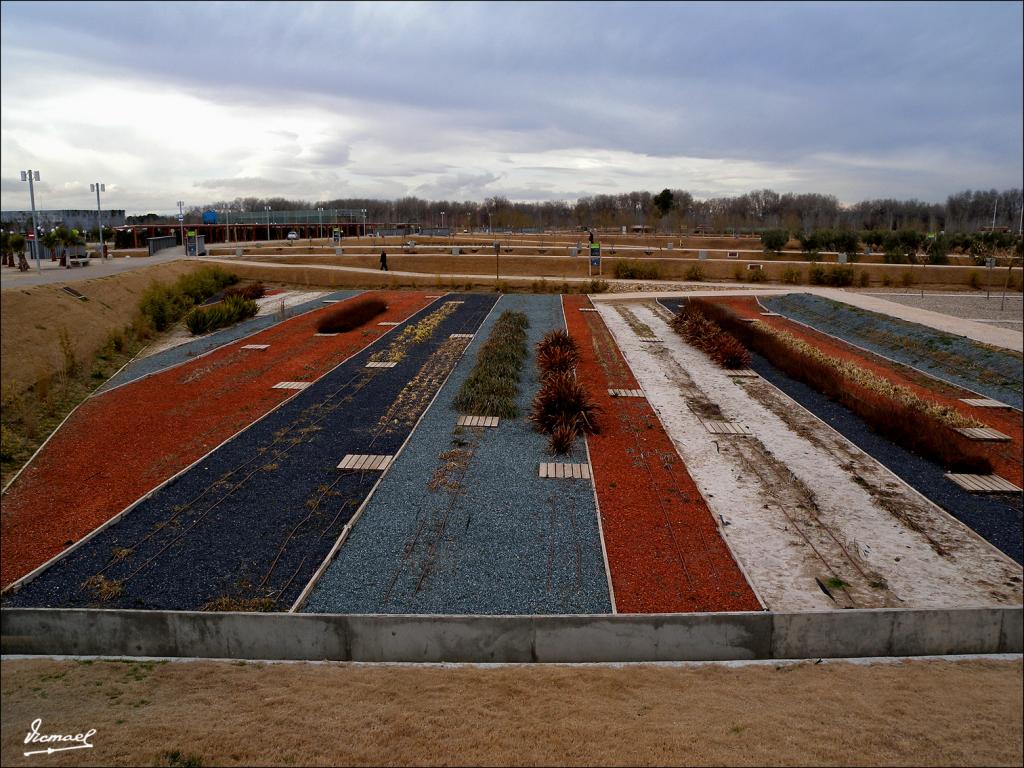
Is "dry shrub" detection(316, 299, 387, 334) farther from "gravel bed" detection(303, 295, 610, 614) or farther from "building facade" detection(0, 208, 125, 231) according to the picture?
"building facade" detection(0, 208, 125, 231)

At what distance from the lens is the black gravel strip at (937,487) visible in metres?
10.4

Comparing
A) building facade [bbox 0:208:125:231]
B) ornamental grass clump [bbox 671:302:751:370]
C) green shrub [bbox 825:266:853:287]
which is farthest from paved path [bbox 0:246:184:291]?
building facade [bbox 0:208:125:231]

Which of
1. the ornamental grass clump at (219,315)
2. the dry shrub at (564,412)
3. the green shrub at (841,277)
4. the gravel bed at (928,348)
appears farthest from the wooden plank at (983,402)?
the ornamental grass clump at (219,315)

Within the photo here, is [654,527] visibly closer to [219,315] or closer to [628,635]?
[628,635]

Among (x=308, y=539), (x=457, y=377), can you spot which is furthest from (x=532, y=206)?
(x=308, y=539)

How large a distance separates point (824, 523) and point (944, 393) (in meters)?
9.72

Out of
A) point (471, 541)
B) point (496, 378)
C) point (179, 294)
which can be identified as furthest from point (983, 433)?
point (179, 294)

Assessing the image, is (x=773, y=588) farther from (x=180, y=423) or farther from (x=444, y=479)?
(x=180, y=423)

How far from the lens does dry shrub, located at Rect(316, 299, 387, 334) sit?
2689 cm

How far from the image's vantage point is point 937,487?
1201 cm

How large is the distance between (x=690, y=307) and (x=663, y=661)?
22.8 m

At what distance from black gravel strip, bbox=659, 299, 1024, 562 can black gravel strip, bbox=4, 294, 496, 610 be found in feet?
31.7

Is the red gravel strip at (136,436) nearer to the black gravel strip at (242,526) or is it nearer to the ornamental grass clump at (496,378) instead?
the black gravel strip at (242,526)

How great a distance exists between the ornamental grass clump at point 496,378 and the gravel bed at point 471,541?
1.88 metres
